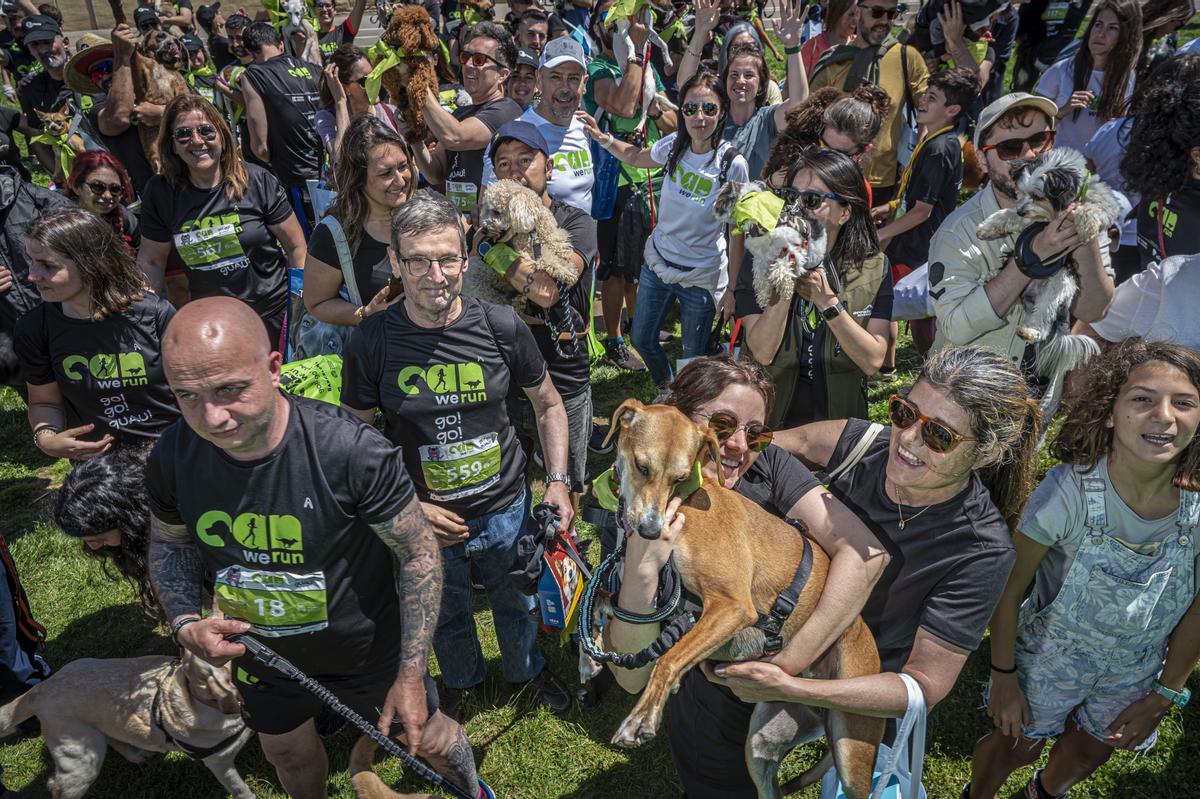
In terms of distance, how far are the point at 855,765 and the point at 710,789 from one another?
0.57 m

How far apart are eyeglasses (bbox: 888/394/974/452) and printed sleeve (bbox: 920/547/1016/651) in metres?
0.38

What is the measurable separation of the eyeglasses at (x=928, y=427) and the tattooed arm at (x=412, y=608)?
67.1 inches

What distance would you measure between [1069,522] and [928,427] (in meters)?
0.77

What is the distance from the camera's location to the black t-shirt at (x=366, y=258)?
4.42 m

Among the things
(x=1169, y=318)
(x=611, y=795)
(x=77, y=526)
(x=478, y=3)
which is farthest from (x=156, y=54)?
(x=1169, y=318)

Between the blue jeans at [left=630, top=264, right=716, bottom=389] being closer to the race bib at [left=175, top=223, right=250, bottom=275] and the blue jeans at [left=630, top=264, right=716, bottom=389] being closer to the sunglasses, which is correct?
the sunglasses

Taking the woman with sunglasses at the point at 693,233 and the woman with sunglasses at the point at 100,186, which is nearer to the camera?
the woman with sunglasses at the point at 693,233

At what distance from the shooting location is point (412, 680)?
9.37ft

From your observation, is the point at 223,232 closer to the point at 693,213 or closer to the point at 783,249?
the point at 693,213

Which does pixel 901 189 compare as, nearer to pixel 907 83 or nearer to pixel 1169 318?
pixel 907 83

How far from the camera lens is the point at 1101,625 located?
2836mm

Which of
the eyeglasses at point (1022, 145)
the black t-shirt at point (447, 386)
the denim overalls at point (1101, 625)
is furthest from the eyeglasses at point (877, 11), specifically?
the denim overalls at point (1101, 625)

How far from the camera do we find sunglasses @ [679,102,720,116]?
5277 millimetres

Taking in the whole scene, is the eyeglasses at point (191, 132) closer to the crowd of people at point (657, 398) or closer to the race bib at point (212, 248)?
the crowd of people at point (657, 398)
